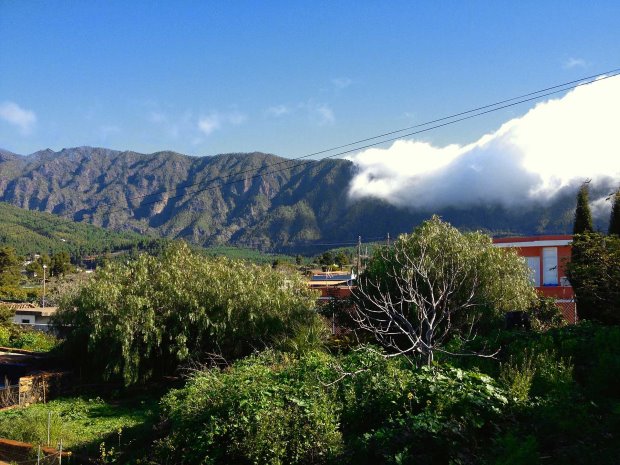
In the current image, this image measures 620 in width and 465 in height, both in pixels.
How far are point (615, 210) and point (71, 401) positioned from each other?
18344mm

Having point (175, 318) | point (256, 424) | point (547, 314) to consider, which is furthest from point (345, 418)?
point (547, 314)

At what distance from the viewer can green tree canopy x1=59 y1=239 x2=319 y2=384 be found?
15.4 meters

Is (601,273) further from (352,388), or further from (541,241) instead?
(541,241)

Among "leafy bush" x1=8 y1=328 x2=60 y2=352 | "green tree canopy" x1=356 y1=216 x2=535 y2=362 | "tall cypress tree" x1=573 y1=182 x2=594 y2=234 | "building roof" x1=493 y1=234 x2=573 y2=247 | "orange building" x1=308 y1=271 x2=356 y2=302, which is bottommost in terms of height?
"leafy bush" x1=8 y1=328 x2=60 y2=352

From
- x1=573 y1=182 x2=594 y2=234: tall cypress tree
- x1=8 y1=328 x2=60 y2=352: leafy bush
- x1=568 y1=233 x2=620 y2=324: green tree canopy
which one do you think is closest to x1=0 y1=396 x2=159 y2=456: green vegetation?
x1=568 y1=233 x2=620 y2=324: green tree canopy

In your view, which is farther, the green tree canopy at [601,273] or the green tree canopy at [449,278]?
the green tree canopy at [449,278]

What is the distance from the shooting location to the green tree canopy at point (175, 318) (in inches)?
606

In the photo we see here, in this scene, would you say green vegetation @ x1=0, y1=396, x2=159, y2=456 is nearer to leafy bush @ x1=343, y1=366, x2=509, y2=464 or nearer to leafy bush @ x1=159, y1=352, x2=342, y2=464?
leafy bush @ x1=159, y1=352, x2=342, y2=464

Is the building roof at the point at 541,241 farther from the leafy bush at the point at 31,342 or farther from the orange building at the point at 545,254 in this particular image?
the leafy bush at the point at 31,342

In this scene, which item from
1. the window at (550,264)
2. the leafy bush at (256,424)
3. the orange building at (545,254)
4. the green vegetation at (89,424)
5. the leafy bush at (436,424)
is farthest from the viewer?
the window at (550,264)

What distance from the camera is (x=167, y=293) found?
1600cm

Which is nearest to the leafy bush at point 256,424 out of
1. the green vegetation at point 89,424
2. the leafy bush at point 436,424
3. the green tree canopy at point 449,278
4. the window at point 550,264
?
the leafy bush at point 436,424

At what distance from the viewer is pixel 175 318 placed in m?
15.9

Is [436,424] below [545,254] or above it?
below
